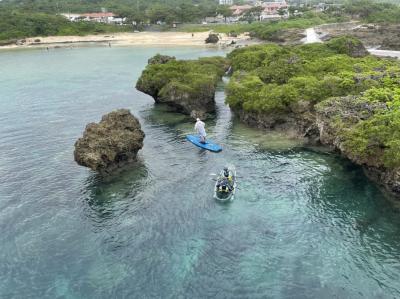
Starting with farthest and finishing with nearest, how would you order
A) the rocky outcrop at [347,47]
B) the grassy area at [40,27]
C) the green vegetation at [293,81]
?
the grassy area at [40,27]
the rocky outcrop at [347,47]
the green vegetation at [293,81]

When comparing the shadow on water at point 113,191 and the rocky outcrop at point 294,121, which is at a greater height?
the rocky outcrop at point 294,121

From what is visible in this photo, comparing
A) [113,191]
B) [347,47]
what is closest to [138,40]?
[347,47]

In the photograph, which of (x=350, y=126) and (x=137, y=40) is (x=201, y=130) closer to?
(x=350, y=126)

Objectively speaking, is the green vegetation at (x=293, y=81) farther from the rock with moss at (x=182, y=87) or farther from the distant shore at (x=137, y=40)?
the distant shore at (x=137, y=40)

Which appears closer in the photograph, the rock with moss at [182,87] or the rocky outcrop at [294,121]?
the rocky outcrop at [294,121]

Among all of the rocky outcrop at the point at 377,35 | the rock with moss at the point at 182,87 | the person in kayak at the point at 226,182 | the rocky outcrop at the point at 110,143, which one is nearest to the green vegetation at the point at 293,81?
the rock with moss at the point at 182,87

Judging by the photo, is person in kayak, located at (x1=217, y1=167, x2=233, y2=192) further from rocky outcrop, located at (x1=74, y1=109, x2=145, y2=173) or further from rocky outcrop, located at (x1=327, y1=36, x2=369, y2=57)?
rocky outcrop, located at (x1=327, y1=36, x2=369, y2=57)
